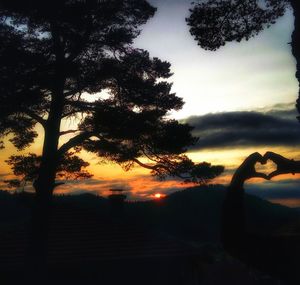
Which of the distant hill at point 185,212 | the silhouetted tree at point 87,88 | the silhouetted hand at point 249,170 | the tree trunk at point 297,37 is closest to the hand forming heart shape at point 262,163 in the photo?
the silhouetted hand at point 249,170

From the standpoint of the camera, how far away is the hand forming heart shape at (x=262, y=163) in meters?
1.61

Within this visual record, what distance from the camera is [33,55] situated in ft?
46.5

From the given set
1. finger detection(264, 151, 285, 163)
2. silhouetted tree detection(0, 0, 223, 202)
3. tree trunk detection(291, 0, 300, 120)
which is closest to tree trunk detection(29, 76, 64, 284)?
silhouetted tree detection(0, 0, 223, 202)

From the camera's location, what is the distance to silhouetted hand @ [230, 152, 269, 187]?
5.48ft

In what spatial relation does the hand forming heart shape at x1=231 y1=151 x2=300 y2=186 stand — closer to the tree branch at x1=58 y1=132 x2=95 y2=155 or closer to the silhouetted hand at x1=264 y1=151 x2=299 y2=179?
the silhouetted hand at x1=264 y1=151 x2=299 y2=179

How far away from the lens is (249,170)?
168 centimetres

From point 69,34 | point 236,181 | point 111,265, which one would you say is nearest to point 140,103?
point 69,34

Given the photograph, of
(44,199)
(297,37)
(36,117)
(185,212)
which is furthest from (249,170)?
(185,212)

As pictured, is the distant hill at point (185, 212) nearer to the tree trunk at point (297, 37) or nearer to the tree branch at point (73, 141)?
the tree branch at point (73, 141)

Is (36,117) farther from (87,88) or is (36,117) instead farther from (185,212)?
(185,212)

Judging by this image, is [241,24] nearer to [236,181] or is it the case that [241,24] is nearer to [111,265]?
[236,181]

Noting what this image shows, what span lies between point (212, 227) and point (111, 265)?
102 metres

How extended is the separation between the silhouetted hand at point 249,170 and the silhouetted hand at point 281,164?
0.05m

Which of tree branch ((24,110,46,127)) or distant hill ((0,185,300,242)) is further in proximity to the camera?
distant hill ((0,185,300,242))
